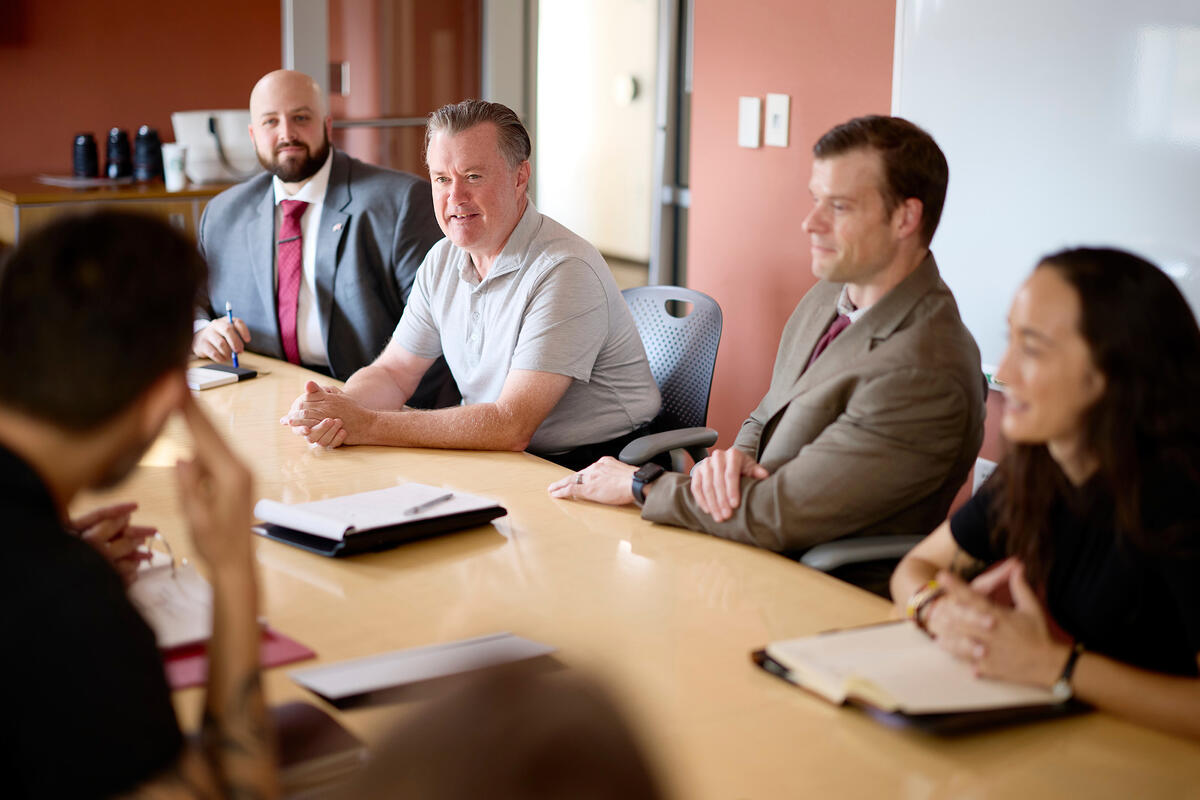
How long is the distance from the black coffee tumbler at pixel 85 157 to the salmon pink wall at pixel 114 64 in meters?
0.29

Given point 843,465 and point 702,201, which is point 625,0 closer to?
point 702,201

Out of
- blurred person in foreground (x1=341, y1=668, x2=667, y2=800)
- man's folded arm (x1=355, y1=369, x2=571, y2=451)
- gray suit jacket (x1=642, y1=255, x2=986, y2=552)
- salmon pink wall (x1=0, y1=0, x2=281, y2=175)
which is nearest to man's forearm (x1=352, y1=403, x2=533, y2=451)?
man's folded arm (x1=355, y1=369, x2=571, y2=451)

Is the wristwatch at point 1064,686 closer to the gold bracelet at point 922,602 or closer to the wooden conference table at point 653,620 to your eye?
the wooden conference table at point 653,620

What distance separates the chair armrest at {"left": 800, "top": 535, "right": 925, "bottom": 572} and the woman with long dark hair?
1.23 ft

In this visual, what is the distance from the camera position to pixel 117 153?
488 centimetres

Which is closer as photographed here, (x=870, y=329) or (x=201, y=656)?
→ (x=201, y=656)

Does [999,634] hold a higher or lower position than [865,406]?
lower

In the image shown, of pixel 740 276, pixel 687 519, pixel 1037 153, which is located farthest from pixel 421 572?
pixel 740 276

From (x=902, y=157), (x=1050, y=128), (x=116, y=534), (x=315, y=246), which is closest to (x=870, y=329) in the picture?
(x=902, y=157)

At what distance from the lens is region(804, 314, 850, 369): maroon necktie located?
2240 mm

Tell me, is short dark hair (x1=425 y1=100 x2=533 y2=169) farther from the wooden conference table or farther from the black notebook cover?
the black notebook cover

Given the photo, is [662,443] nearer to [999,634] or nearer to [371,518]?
[371,518]

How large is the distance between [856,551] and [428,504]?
0.71 metres

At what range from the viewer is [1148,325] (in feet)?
4.26
